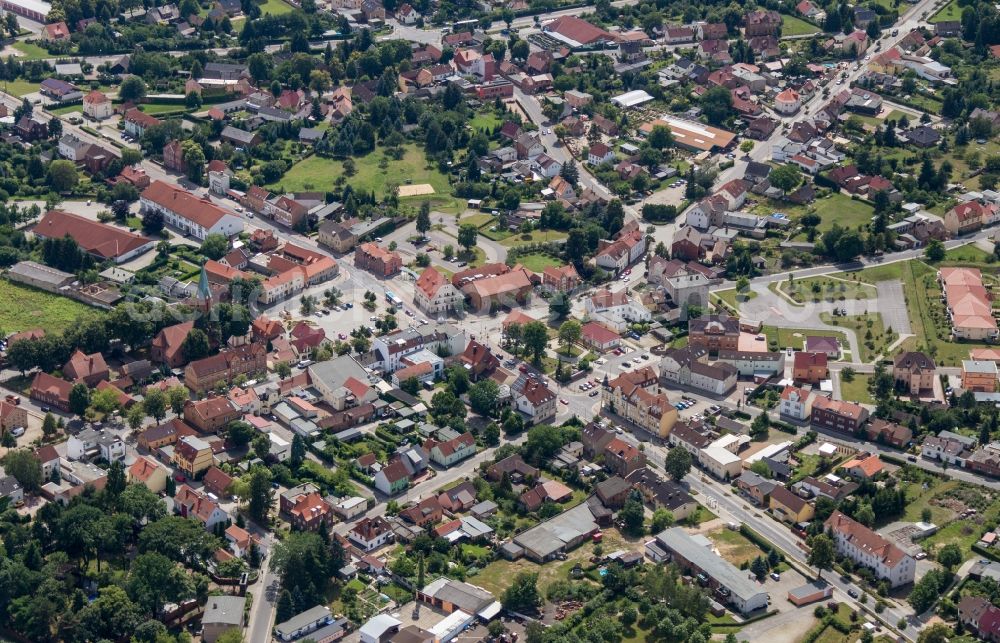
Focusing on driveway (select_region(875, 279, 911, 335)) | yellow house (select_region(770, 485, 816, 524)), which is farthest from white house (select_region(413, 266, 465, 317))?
yellow house (select_region(770, 485, 816, 524))

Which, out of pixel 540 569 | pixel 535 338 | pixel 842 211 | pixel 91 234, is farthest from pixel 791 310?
pixel 91 234

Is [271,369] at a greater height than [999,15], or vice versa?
[999,15]

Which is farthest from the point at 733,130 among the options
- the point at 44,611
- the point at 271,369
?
the point at 44,611

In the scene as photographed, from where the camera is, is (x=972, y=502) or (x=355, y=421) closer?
(x=972, y=502)

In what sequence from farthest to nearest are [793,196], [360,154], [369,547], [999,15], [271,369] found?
[999,15]
[360,154]
[793,196]
[271,369]
[369,547]

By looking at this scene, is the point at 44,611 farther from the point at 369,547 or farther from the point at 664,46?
the point at 664,46

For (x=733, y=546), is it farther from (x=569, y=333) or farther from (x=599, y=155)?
(x=599, y=155)
